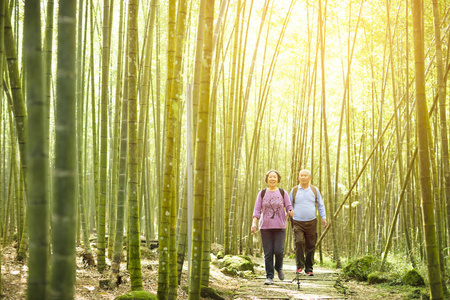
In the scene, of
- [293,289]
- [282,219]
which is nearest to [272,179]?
[282,219]

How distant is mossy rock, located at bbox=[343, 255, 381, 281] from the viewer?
4869 mm

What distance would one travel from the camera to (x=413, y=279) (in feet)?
13.5

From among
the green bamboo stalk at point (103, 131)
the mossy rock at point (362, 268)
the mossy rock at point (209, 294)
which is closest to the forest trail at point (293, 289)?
the mossy rock at point (209, 294)

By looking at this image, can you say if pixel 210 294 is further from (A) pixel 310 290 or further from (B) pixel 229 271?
(B) pixel 229 271

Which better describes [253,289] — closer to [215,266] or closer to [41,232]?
[215,266]

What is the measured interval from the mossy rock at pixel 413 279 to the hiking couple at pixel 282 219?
2.95 ft

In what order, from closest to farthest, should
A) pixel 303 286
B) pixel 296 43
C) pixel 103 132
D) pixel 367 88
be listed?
pixel 103 132
pixel 303 286
pixel 296 43
pixel 367 88

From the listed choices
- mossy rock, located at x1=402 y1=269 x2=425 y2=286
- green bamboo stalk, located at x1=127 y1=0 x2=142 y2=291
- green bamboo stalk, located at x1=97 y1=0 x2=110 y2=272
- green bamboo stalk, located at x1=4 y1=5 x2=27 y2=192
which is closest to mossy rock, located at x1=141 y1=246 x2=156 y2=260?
green bamboo stalk, located at x1=97 y1=0 x2=110 y2=272

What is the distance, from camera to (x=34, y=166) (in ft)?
4.78

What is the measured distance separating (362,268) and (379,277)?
1.36 feet

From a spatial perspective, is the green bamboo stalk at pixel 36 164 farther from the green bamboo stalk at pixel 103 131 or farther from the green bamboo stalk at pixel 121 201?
the green bamboo stalk at pixel 103 131

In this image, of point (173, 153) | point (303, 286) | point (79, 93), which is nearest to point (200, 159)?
point (173, 153)

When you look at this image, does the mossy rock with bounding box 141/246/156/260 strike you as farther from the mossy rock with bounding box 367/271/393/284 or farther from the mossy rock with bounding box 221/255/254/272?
the mossy rock with bounding box 367/271/393/284

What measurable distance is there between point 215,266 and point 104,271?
1.94 meters
